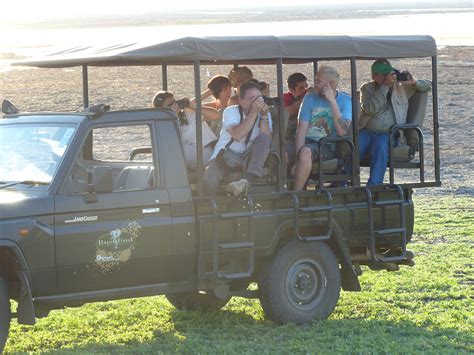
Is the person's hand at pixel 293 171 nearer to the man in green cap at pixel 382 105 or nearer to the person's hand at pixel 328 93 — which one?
the person's hand at pixel 328 93

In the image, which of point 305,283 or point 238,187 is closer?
point 238,187

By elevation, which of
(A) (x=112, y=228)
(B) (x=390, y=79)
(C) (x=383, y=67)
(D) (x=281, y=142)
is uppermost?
(C) (x=383, y=67)

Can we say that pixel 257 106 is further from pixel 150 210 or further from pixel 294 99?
pixel 294 99

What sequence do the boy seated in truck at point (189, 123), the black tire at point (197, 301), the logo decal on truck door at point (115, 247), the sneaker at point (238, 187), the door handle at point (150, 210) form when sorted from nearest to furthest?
the logo decal on truck door at point (115, 247)
the door handle at point (150, 210)
the sneaker at point (238, 187)
the boy seated in truck at point (189, 123)
the black tire at point (197, 301)

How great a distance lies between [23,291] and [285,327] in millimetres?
2275

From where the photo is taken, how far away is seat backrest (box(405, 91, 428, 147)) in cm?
1129

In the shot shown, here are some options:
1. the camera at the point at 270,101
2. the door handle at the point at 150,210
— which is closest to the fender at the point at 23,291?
the door handle at the point at 150,210

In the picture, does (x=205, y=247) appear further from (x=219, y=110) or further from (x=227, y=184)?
(x=219, y=110)

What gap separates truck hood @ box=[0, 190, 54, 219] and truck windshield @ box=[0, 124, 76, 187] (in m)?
0.18

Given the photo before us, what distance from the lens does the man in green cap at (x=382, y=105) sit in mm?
11211

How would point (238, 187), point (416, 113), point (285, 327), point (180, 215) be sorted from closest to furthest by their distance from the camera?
point (180, 215)
point (238, 187)
point (285, 327)
point (416, 113)

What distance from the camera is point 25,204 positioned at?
895 cm

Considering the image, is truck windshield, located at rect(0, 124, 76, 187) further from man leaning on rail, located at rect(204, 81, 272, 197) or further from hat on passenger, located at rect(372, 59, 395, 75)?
hat on passenger, located at rect(372, 59, 395, 75)

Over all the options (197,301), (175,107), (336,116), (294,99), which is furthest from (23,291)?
(294,99)
